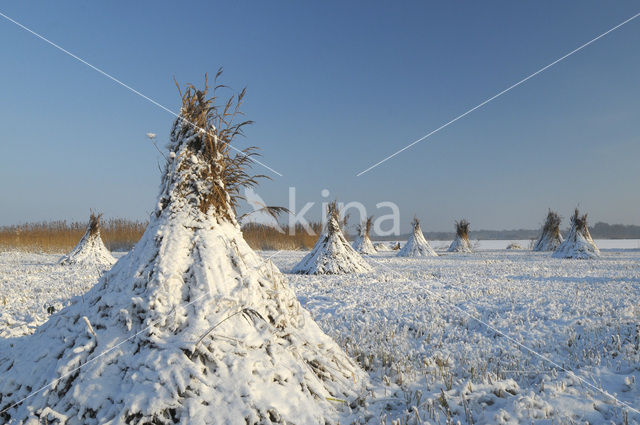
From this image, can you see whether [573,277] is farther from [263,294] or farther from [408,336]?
[263,294]

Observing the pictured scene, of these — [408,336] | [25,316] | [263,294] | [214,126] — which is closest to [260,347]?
[263,294]

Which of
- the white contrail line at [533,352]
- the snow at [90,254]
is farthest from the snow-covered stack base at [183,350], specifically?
the snow at [90,254]

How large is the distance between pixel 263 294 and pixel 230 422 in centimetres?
109

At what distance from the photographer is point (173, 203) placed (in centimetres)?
317

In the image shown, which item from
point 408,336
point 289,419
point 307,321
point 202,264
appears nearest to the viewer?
point 289,419

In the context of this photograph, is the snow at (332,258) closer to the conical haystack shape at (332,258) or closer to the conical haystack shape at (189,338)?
the conical haystack shape at (332,258)

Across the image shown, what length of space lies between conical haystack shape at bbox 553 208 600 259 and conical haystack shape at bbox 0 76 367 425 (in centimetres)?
2347

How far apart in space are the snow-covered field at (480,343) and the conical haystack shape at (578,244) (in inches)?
547

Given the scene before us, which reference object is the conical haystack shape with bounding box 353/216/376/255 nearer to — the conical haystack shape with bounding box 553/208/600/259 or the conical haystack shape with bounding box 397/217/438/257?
the conical haystack shape with bounding box 397/217/438/257

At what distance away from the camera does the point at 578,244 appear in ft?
70.8

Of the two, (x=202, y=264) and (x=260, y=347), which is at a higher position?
(x=202, y=264)

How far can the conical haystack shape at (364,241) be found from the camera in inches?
1185

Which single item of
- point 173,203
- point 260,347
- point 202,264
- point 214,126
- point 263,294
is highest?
point 214,126

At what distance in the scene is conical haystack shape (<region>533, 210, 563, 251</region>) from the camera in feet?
102
